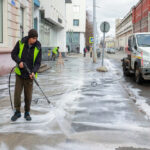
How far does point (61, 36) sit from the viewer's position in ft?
115

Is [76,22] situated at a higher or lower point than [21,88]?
higher

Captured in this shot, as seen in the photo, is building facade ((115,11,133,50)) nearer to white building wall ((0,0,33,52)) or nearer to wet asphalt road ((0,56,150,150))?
white building wall ((0,0,33,52))

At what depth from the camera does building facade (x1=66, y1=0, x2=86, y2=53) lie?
57.8m

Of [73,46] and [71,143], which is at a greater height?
[73,46]

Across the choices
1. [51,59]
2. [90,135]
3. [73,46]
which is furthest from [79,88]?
[73,46]

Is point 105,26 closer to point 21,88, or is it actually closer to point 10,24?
point 10,24

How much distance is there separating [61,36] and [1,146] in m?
32.1

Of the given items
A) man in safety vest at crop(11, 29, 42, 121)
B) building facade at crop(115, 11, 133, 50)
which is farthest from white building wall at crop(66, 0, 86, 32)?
man in safety vest at crop(11, 29, 42, 121)

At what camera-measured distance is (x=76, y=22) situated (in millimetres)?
58281

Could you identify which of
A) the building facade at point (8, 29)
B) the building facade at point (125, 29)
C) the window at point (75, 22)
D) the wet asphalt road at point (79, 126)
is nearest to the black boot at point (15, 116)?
the wet asphalt road at point (79, 126)

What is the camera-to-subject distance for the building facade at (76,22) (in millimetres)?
57844

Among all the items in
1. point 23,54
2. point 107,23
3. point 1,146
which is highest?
point 107,23

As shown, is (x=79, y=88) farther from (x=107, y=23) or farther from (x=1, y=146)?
(x=107, y=23)

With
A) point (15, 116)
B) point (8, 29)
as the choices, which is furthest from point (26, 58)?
point (8, 29)
